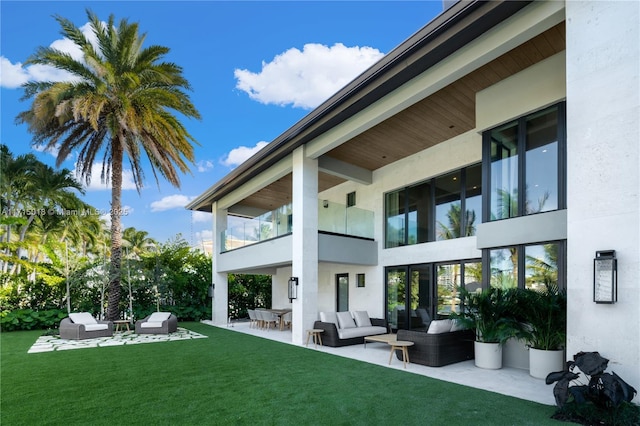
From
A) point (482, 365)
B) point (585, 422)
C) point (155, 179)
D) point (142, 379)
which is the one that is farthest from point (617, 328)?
point (155, 179)

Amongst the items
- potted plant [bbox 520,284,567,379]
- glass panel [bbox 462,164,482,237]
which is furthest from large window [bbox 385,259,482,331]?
potted plant [bbox 520,284,567,379]

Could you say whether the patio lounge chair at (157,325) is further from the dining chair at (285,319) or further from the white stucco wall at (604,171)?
the white stucco wall at (604,171)

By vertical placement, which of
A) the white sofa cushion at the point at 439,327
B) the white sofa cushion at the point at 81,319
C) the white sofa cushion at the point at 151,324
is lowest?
the white sofa cushion at the point at 151,324

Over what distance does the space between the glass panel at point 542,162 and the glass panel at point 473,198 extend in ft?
9.37

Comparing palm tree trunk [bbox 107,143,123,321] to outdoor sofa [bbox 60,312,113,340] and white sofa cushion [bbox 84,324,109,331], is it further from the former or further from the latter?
white sofa cushion [bbox 84,324,109,331]

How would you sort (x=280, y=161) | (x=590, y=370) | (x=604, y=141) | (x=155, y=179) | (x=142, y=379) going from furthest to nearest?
(x=155, y=179)
(x=280, y=161)
(x=142, y=379)
(x=604, y=141)
(x=590, y=370)

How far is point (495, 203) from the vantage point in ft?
28.7

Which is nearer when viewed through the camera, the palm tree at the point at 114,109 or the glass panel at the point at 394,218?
the glass panel at the point at 394,218

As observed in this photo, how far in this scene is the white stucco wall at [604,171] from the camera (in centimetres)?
508

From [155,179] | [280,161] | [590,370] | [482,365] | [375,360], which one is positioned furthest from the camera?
[155,179]

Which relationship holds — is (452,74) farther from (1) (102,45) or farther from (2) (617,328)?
(1) (102,45)

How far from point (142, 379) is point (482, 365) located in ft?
21.5

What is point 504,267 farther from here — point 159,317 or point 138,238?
point 138,238

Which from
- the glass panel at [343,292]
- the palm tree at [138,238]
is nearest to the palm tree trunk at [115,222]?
the glass panel at [343,292]
